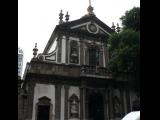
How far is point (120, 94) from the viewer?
22031mm

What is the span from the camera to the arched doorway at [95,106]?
20.9 m

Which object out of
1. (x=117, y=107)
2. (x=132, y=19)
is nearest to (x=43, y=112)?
(x=117, y=107)

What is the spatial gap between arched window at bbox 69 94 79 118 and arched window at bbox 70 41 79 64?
10.9 feet

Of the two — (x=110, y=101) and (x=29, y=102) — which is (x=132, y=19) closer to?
(x=110, y=101)

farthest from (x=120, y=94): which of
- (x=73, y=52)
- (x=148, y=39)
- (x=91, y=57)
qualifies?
(x=148, y=39)

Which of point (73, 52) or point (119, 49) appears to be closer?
point (119, 49)

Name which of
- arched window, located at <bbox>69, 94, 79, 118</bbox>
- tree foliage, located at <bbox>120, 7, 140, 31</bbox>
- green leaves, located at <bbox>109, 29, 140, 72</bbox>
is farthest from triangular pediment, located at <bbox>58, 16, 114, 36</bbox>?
arched window, located at <bbox>69, 94, 79, 118</bbox>

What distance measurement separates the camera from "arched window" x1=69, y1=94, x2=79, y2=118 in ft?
64.6

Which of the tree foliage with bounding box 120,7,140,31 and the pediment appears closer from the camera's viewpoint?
the tree foliage with bounding box 120,7,140,31

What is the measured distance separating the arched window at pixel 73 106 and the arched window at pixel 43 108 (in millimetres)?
1777

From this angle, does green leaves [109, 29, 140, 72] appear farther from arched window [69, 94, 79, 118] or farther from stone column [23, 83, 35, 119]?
stone column [23, 83, 35, 119]

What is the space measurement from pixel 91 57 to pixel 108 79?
294 cm
